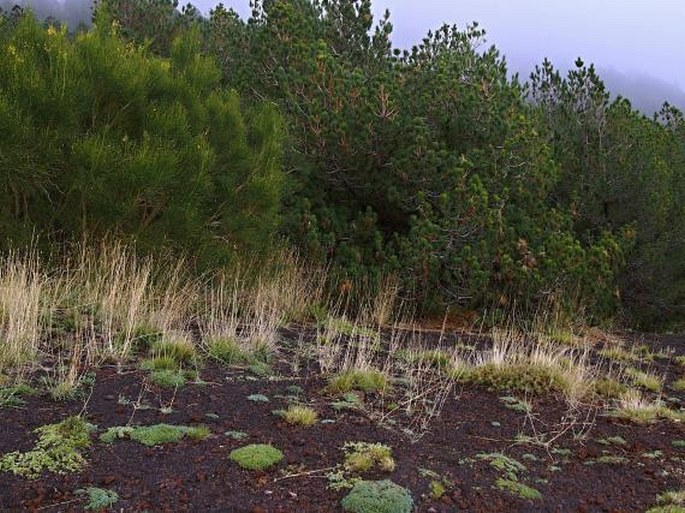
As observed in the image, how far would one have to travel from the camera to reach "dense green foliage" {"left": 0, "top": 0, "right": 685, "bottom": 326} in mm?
7863

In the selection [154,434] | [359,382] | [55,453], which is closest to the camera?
[55,453]

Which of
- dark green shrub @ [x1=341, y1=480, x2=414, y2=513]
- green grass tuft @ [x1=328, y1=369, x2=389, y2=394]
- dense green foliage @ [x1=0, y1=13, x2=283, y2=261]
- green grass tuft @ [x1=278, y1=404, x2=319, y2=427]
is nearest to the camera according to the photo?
dark green shrub @ [x1=341, y1=480, x2=414, y2=513]

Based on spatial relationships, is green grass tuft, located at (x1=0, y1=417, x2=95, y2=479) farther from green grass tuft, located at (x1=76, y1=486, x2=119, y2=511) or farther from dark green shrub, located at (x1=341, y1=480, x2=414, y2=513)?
dark green shrub, located at (x1=341, y1=480, x2=414, y2=513)

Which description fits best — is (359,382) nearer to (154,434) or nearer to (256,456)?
(256,456)

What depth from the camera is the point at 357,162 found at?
438 inches

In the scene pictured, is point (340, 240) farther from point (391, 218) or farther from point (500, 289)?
point (500, 289)

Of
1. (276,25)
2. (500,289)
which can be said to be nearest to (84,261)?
(500,289)

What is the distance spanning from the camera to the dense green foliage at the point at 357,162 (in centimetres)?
786

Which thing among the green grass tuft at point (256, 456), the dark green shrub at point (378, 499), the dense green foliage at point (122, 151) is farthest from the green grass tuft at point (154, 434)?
the dense green foliage at point (122, 151)

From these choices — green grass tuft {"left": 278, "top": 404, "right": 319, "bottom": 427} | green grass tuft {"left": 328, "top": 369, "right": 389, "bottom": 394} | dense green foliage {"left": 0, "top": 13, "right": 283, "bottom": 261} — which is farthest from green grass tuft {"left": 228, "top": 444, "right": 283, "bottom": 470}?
dense green foliage {"left": 0, "top": 13, "right": 283, "bottom": 261}

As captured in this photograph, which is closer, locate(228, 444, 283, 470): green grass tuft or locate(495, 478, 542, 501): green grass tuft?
locate(228, 444, 283, 470): green grass tuft

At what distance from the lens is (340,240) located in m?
11.1

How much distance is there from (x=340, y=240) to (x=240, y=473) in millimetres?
7571

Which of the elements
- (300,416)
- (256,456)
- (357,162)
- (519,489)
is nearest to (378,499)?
(256,456)
